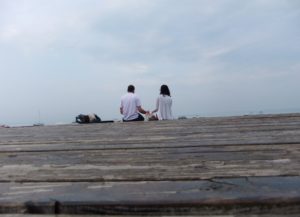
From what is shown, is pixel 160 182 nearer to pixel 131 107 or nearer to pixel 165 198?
pixel 165 198

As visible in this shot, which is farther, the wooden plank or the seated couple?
the seated couple

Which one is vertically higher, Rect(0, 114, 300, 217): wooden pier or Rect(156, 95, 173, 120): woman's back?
Rect(156, 95, 173, 120): woman's back

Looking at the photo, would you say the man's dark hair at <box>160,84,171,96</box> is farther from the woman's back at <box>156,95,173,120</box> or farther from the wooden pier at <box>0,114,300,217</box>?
the wooden pier at <box>0,114,300,217</box>

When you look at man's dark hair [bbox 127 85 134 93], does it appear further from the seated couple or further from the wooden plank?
the wooden plank

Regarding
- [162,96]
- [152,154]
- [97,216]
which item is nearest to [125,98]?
[162,96]

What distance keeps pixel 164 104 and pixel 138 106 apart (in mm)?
571

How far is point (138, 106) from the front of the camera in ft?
28.2

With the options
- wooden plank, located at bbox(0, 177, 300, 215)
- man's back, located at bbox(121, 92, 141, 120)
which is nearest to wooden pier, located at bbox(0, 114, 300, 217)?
wooden plank, located at bbox(0, 177, 300, 215)

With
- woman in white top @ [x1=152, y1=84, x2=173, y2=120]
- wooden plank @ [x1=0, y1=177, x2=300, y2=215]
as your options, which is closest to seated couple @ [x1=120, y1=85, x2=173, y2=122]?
Answer: woman in white top @ [x1=152, y1=84, x2=173, y2=120]

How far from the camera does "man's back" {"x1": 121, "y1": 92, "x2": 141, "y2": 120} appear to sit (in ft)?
28.0

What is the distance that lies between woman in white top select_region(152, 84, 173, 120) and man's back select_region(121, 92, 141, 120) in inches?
18.3

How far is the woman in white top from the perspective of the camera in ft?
28.5

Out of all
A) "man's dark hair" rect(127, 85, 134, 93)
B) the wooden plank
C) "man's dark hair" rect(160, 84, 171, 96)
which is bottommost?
the wooden plank

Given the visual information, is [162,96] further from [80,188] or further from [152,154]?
[80,188]
